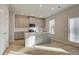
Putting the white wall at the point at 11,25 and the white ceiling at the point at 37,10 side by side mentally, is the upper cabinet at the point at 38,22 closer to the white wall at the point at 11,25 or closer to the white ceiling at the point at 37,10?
the white ceiling at the point at 37,10

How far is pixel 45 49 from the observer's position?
2.56 metres

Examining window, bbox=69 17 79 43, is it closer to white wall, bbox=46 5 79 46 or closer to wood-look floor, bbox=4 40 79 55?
white wall, bbox=46 5 79 46

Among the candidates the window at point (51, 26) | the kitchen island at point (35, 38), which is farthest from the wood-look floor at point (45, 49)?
the window at point (51, 26)

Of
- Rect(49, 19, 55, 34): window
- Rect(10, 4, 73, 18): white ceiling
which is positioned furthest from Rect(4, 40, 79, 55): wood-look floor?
Rect(10, 4, 73, 18): white ceiling

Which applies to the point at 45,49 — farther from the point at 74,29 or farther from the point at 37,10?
the point at 37,10

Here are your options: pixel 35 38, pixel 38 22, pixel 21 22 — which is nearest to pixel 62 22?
pixel 38 22

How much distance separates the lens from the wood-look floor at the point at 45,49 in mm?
2352

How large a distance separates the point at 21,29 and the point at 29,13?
1.46 ft

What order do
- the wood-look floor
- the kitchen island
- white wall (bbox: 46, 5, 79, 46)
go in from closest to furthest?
1. the wood-look floor
2. white wall (bbox: 46, 5, 79, 46)
3. the kitchen island

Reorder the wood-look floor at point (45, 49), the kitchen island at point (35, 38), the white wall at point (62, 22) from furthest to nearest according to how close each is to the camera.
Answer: the kitchen island at point (35, 38)
the white wall at point (62, 22)
the wood-look floor at point (45, 49)

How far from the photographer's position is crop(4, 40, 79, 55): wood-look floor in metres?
2.35
